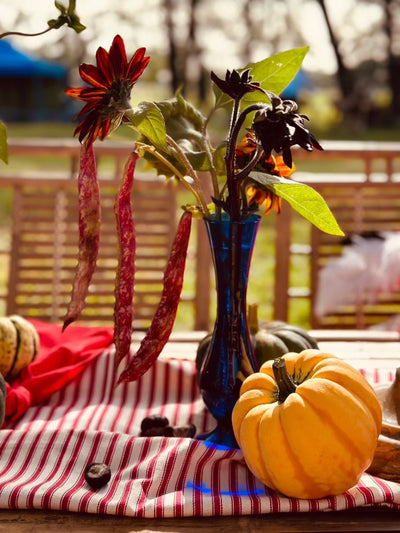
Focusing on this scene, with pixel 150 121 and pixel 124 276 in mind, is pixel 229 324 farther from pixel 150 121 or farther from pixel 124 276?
pixel 150 121

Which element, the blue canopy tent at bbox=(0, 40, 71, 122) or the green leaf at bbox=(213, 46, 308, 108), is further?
the blue canopy tent at bbox=(0, 40, 71, 122)

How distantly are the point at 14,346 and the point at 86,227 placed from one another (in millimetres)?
440

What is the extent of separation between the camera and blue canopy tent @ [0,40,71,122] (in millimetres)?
17922

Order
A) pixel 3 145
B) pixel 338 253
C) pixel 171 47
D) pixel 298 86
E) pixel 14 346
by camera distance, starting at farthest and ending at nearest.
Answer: pixel 298 86 < pixel 171 47 < pixel 338 253 < pixel 14 346 < pixel 3 145

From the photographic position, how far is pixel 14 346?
1.39 meters

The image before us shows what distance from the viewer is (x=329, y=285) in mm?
2631

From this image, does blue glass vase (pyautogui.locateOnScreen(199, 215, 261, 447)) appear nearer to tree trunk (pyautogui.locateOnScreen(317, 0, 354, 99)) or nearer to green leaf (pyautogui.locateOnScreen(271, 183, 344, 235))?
green leaf (pyautogui.locateOnScreen(271, 183, 344, 235))

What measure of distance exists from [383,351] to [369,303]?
124cm

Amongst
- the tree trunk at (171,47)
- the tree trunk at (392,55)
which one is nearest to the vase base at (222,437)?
the tree trunk at (171,47)

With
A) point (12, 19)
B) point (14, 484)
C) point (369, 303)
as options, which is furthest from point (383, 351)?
point (12, 19)

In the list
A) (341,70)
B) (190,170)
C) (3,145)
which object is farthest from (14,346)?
(341,70)

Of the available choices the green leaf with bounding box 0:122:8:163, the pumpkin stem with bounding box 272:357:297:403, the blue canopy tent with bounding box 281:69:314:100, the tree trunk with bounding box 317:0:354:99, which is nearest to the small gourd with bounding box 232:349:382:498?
the pumpkin stem with bounding box 272:357:297:403

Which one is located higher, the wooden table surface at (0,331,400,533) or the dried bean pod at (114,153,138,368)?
the dried bean pod at (114,153,138,368)

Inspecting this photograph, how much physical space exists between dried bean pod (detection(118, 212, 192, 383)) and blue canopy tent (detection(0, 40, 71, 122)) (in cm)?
1739
